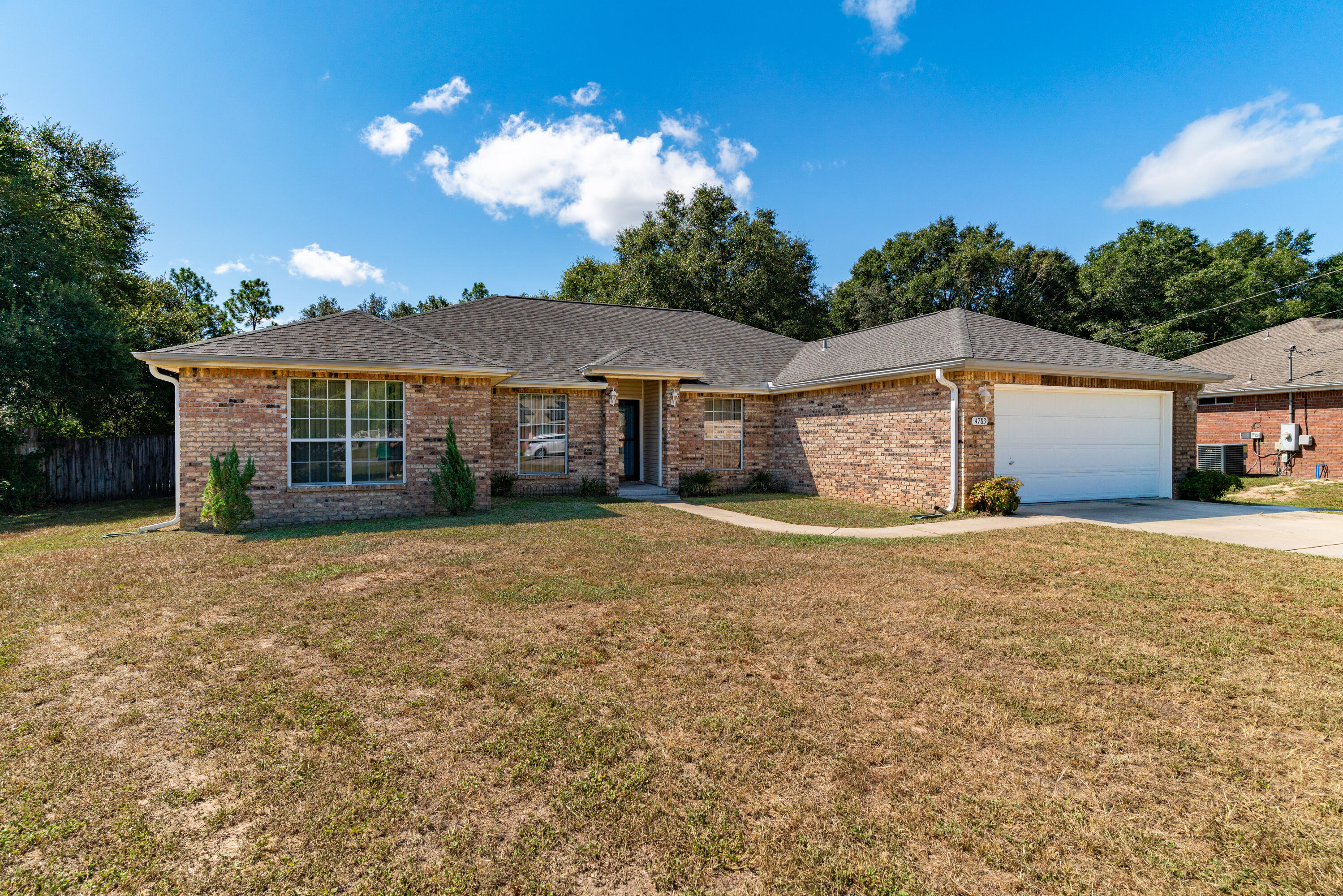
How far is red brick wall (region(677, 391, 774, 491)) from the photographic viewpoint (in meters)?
14.9

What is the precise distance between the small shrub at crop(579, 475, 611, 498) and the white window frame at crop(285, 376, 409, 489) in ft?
13.7

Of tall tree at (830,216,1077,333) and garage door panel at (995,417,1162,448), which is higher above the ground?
tall tree at (830,216,1077,333)

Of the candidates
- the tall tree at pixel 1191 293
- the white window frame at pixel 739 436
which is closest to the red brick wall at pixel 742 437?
the white window frame at pixel 739 436

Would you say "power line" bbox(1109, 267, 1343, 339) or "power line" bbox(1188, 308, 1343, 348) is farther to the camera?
"power line" bbox(1188, 308, 1343, 348)

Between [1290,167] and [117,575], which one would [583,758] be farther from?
[1290,167]

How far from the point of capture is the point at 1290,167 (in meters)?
20.4

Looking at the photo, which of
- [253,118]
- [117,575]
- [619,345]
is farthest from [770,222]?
[117,575]

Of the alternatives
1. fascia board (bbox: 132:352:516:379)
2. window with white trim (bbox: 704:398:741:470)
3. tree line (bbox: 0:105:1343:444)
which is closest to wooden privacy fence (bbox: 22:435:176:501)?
tree line (bbox: 0:105:1343:444)

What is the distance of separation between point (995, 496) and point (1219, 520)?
3.67 meters

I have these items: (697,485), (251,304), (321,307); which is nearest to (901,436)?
(697,485)

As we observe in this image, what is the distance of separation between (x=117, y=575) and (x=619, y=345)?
38.1 feet

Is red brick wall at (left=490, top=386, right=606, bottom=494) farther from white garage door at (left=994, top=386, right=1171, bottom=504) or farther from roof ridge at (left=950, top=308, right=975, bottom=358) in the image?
white garage door at (left=994, top=386, right=1171, bottom=504)

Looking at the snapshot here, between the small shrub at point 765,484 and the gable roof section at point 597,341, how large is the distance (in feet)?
7.71

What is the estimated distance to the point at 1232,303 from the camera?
1127 inches
